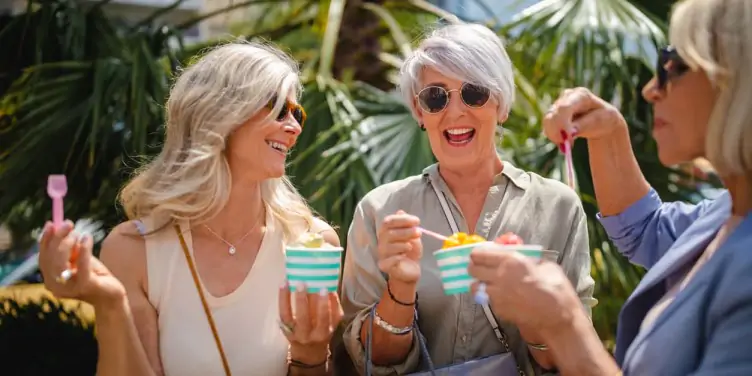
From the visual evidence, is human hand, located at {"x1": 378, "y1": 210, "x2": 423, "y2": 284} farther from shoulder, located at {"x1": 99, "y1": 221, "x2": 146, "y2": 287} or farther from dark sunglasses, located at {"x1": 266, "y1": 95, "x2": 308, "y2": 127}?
shoulder, located at {"x1": 99, "y1": 221, "x2": 146, "y2": 287}

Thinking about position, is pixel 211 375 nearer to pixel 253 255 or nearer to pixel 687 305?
pixel 253 255

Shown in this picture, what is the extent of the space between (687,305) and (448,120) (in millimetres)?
860

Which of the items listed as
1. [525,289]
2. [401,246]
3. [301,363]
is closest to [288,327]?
[301,363]

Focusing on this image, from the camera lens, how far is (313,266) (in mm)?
1747

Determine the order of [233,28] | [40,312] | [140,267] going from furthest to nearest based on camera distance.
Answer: [233,28]
[40,312]
[140,267]

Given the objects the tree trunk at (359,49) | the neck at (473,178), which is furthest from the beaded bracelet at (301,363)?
the tree trunk at (359,49)

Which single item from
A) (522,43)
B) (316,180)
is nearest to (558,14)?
(522,43)

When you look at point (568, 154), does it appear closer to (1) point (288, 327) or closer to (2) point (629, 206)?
(2) point (629, 206)

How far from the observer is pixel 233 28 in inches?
200

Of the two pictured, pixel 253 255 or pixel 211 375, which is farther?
pixel 253 255

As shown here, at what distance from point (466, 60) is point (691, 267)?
2.55ft

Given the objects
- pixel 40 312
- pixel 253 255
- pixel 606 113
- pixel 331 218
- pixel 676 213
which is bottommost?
pixel 40 312

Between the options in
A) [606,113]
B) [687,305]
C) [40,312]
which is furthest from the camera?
[40,312]

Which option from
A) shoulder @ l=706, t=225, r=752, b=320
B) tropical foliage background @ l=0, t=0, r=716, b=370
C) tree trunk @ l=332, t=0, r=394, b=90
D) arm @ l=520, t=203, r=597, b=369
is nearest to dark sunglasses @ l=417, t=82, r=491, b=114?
arm @ l=520, t=203, r=597, b=369
